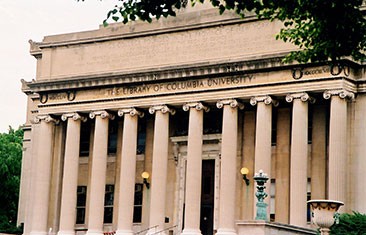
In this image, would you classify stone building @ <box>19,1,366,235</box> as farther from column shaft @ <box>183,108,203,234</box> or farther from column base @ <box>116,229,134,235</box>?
column base @ <box>116,229,134,235</box>

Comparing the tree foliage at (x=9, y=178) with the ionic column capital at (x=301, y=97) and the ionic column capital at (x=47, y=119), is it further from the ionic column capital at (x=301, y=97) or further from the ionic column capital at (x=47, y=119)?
the ionic column capital at (x=301, y=97)

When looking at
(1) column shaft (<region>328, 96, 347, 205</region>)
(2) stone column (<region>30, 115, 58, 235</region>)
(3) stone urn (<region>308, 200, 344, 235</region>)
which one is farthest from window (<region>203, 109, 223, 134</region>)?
(3) stone urn (<region>308, 200, 344, 235</region>)

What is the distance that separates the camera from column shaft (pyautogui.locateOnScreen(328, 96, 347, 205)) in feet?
127

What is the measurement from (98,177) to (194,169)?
5.72m

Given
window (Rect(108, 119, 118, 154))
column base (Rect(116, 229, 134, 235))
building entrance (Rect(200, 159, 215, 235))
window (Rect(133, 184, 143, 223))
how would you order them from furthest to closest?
window (Rect(108, 119, 118, 154))
window (Rect(133, 184, 143, 223))
building entrance (Rect(200, 159, 215, 235))
column base (Rect(116, 229, 134, 235))

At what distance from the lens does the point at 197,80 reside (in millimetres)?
43438

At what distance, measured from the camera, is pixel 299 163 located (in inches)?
1574

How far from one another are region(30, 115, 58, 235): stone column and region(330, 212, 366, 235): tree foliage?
18.3 meters

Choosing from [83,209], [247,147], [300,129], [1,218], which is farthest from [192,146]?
[1,218]

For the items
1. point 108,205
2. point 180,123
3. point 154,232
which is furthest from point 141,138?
point 154,232

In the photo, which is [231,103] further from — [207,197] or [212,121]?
[207,197]

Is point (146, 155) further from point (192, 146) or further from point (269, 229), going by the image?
point (269, 229)

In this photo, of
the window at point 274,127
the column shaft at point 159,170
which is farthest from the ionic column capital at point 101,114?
the window at point 274,127

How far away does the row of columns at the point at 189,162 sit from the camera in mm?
39469
